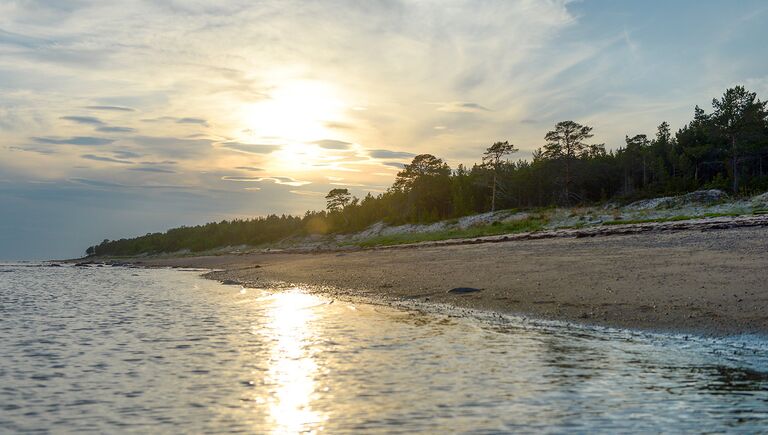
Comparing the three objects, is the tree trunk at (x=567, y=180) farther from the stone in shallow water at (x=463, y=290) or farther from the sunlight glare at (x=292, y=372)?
the sunlight glare at (x=292, y=372)

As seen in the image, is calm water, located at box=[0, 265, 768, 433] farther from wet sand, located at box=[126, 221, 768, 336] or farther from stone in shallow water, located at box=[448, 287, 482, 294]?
stone in shallow water, located at box=[448, 287, 482, 294]

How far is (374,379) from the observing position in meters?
9.18

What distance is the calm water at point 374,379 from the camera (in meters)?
6.99

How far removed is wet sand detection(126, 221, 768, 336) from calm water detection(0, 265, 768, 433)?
156 centimetres

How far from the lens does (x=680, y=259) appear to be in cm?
1962

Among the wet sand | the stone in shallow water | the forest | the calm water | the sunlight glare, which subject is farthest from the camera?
the forest

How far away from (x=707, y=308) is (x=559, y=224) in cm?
3223

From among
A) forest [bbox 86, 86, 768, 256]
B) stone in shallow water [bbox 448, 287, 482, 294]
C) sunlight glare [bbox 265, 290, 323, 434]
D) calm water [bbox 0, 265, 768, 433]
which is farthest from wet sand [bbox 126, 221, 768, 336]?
forest [bbox 86, 86, 768, 256]

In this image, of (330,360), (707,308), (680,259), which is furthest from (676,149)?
(330,360)

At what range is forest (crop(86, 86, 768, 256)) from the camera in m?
72.9

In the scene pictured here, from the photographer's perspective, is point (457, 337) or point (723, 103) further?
point (723, 103)

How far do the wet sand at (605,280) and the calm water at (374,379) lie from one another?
1557mm

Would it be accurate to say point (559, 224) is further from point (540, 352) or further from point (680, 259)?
point (540, 352)

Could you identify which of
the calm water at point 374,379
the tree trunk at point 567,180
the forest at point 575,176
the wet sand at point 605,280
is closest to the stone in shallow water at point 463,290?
the wet sand at point 605,280
